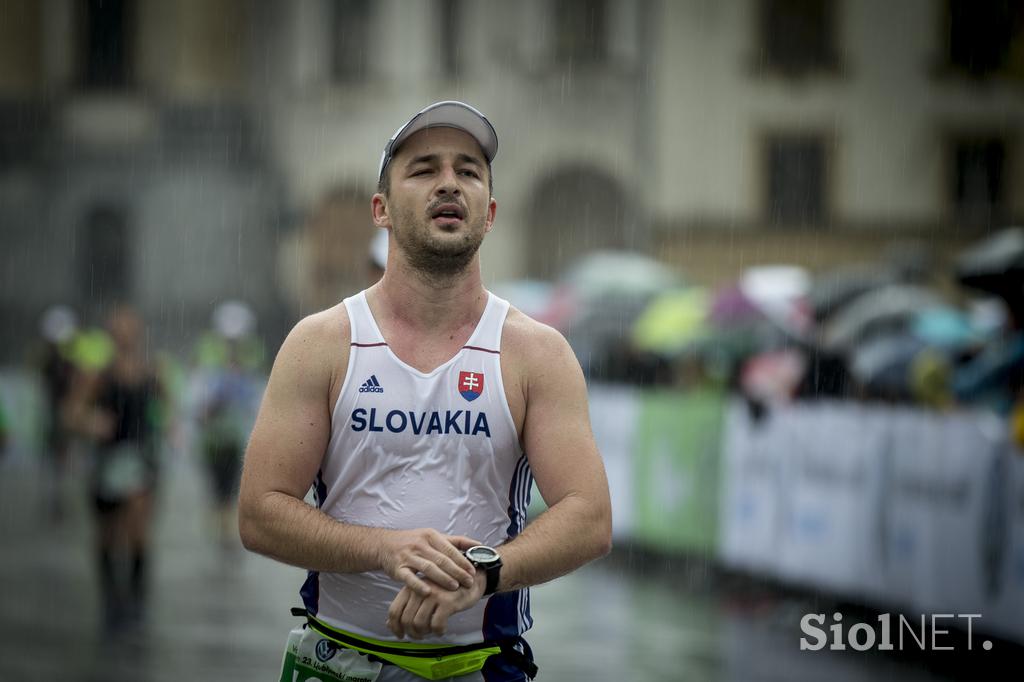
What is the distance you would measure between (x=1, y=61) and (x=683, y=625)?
38.6m

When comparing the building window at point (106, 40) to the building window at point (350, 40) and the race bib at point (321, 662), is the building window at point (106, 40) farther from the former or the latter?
the race bib at point (321, 662)

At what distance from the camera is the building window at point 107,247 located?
44.0 metres

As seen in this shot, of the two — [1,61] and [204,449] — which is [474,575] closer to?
[204,449]

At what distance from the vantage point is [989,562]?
907 centimetres

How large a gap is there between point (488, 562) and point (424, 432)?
0.35 meters

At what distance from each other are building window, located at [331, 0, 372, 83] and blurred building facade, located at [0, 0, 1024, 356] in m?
0.06

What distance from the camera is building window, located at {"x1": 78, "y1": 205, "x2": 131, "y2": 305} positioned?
144 feet

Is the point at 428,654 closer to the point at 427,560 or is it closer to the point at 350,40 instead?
the point at 427,560

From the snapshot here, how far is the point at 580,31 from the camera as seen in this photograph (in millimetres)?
37844

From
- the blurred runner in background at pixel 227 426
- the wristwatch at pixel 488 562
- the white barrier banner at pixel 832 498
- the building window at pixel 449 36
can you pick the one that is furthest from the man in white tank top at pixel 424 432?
the building window at pixel 449 36

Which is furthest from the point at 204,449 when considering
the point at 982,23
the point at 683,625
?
the point at 982,23

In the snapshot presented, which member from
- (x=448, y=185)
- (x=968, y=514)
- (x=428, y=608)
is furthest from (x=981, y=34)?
(x=428, y=608)

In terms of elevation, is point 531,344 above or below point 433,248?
below

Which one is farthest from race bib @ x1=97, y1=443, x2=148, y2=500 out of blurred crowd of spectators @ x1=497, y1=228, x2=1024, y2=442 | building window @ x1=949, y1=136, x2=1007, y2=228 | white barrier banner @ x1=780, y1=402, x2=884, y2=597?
building window @ x1=949, y1=136, x2=1007, y2=228
